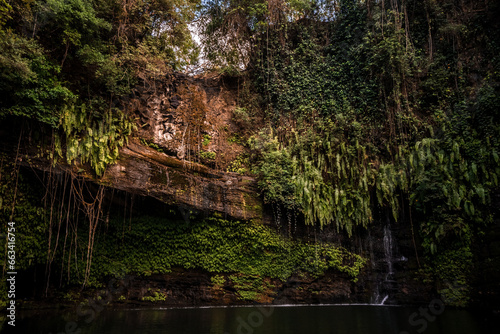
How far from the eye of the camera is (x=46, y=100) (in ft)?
23.3

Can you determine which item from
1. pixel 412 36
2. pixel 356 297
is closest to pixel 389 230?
pixel 356 297

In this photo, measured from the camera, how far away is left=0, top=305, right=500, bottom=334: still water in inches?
212

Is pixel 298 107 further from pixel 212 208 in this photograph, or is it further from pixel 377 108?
pixel 212 208

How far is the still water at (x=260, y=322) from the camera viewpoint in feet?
17.7

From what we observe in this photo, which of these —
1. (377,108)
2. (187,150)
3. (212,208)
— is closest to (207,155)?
(187,150)

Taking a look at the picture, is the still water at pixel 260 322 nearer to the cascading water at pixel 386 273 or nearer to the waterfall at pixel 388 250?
the cascading water at pixel 386 273

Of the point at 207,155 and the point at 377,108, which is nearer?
the point at 207,155

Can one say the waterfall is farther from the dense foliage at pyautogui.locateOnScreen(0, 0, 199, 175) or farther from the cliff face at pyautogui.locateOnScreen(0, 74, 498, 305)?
the dense foliage at pyautogui.locateOnScreen(0, 0, 199, 175)

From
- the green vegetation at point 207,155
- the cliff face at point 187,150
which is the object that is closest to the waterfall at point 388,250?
the cliff face at point 187,150

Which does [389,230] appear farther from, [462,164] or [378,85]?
[378,85]

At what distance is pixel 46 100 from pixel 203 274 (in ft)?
21.4

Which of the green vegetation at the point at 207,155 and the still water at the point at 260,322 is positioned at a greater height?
the green vegetation at the point at 207,155

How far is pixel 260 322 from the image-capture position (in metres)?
6.39

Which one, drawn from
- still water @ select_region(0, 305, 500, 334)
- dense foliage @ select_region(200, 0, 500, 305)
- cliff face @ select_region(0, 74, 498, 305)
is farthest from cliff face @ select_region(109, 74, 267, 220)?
still water @ select_region(0, 305, 500, 334)
